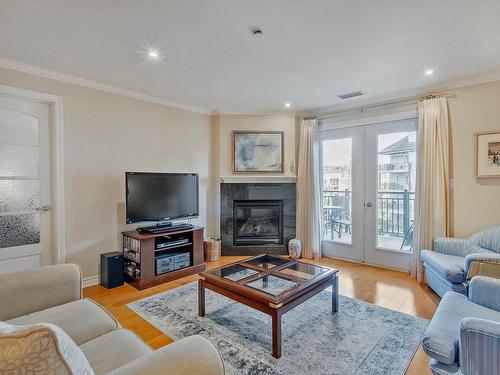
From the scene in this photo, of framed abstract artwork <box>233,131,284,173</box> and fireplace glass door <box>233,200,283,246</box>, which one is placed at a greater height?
framed abstract artwork <box>233,131,284,173</box>

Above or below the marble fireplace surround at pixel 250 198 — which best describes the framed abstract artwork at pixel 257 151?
above

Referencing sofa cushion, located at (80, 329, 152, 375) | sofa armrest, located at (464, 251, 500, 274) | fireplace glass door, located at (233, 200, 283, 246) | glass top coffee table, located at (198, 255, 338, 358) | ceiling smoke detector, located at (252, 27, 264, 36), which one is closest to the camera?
sofa cushion, located at (80, 329, 152, 375)

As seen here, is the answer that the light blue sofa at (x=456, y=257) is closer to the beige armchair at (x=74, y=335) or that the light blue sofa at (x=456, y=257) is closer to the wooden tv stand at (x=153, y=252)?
the beige armchair at (x=74, y=335)

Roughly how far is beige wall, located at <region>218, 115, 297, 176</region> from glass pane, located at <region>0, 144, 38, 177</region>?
2580 millimetres

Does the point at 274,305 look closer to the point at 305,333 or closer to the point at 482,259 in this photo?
the point at 305,333

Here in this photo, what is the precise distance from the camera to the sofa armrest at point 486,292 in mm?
1936

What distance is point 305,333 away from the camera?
7.68 ft

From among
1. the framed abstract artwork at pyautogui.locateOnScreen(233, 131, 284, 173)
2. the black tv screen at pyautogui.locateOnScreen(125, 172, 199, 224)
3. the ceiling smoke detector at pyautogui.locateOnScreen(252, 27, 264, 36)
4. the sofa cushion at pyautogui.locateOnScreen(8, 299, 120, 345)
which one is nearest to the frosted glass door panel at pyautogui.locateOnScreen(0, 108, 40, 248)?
the black tv screen at pyautogui.locateOnScreen(125, 172, 199, 224)

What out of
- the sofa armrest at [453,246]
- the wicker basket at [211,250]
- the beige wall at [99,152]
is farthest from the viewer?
the wicker basket at [211,250]

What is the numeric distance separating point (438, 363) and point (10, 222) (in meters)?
3.97

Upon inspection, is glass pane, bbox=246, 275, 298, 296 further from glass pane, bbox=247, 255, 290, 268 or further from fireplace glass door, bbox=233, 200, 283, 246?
fireplace glass door, bbox=233, 200, 283, 246

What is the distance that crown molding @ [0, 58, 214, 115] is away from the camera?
2884 mm

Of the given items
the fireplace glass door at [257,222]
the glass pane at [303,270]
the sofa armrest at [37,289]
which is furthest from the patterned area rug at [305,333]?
the fireplace glass door at [257,222]

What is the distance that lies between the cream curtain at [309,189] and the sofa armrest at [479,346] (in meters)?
3.21
